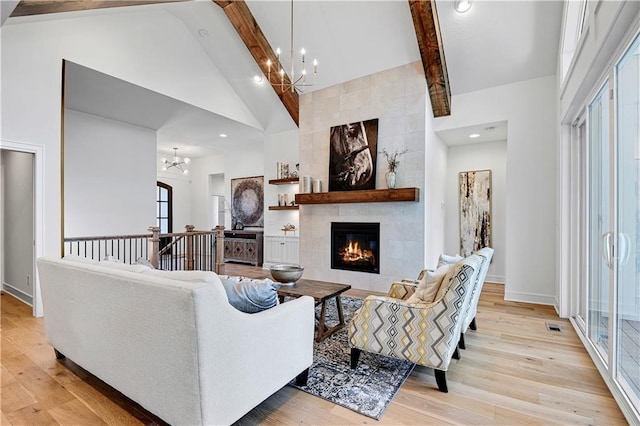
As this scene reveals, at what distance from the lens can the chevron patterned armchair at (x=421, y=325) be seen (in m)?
2.08

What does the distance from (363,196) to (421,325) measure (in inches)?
117

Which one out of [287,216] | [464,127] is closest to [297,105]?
[287,216]

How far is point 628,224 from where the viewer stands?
2.10 meters

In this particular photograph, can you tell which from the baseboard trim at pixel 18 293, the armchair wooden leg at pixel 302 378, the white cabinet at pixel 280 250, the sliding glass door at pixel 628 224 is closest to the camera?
the sliding glass door at pixel 628 224

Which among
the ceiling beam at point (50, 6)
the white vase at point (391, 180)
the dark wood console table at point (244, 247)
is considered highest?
the ceiling beam at point (50, 6)

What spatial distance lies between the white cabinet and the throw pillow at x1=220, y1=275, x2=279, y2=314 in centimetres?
494

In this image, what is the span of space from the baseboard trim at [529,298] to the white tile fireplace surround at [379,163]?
133cm

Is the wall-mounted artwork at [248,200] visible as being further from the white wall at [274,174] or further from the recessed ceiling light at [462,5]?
the recessed ceiling light at [462,5]

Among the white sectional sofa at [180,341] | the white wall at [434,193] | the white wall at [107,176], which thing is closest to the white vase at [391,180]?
the white wall at [434,193]

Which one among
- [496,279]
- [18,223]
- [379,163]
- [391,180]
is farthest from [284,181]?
[496,279]

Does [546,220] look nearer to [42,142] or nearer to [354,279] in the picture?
[354,279]

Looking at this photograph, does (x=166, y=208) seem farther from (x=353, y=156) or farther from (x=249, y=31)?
(x=353, y=156)

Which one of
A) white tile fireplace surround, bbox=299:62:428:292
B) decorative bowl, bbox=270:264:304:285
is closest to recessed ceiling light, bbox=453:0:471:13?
white tile fireplace surround, bbox=299:62:428:292

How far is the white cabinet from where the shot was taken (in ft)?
22.9
